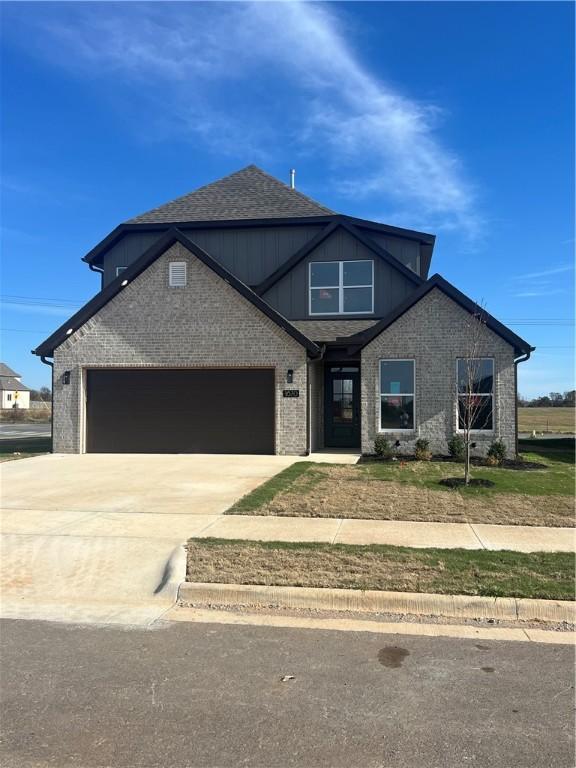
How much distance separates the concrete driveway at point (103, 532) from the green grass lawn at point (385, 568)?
0.51 meters

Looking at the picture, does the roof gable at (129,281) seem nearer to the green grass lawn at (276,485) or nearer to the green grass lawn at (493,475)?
the green grass lawn at (276,485)

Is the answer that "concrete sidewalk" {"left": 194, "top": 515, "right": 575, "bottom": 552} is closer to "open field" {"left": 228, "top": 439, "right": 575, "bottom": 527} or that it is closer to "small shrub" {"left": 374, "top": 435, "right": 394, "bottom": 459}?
"open field" {"left": 228, "top": 439, "right": 575, "bottom": 527}

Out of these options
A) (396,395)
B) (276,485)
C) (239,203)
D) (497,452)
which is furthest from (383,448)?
(239,203)

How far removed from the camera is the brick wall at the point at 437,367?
50.2 ft

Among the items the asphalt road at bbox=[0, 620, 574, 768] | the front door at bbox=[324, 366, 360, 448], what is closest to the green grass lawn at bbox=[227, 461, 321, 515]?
the front door at bbox=[324, 366, 360, 448]

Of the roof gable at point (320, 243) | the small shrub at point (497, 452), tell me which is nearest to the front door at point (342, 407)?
the roof gable at point (320, 243)

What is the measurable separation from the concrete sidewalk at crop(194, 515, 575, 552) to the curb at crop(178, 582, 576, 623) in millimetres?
1635

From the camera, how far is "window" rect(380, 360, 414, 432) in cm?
1589

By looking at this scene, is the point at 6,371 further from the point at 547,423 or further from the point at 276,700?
the point at 276,700

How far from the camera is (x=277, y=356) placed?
638 inches

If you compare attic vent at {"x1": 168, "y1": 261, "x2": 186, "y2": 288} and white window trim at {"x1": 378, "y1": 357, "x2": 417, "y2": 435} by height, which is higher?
attic vent at {"x1": 168, "y1": 261, "x2": 186, "y2": 288}

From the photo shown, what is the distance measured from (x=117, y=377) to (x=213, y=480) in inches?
260

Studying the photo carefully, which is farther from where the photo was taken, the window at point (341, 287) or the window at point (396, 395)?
the window at point (341, 287)

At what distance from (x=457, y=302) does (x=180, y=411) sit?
801cm
